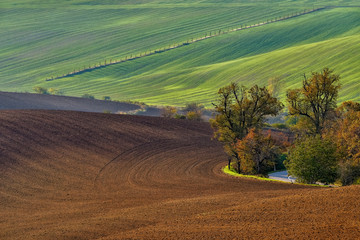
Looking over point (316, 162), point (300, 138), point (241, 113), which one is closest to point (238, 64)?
point (241, 113)

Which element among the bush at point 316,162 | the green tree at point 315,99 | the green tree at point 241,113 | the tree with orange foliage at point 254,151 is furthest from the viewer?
the green tree at point 315,99

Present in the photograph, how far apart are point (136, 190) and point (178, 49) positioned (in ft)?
381

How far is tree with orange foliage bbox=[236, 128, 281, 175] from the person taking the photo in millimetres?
52500

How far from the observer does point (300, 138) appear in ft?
185

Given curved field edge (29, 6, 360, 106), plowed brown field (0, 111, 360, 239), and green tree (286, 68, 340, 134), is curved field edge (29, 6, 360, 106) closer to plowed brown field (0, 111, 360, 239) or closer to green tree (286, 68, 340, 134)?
green tree (286, 68, 340, 134)

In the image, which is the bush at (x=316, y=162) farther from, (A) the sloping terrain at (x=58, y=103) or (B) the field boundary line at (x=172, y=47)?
(B) the field boundary line at (x=172, y=47)

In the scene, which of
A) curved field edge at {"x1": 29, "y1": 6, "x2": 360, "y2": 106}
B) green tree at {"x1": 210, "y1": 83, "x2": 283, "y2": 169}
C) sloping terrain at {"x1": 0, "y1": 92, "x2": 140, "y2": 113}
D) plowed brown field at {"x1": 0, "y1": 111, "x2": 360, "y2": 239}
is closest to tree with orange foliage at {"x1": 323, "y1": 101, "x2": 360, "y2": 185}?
plowed brown field at {"x1": 0, "y1": 111, "x2": 360, "y2": 239}

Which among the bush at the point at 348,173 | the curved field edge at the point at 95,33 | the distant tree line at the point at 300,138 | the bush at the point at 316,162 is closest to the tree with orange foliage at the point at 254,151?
the distant tree line at the point at 300,138

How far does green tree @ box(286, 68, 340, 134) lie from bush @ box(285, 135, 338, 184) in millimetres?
10588

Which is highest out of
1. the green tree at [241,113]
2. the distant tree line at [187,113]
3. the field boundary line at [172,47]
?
the field boundary line at [172,47]

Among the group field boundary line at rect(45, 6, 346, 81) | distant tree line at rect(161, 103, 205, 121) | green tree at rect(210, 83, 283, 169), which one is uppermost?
field boundary line at rect(45, 6, 346, 81)

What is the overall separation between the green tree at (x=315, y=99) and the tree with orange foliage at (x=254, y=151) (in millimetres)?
5924

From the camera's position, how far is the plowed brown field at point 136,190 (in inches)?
1181

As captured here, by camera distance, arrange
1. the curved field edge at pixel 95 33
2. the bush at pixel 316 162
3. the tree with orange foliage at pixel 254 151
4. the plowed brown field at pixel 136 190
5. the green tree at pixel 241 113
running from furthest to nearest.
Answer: the curved field edge at pixel 95 33 < the green tree at pixel 241 113 < the tree with orange foliage at pixel 254 151 < the bush at pixel 316 162 < the plowed brown field at pixel 136 190
